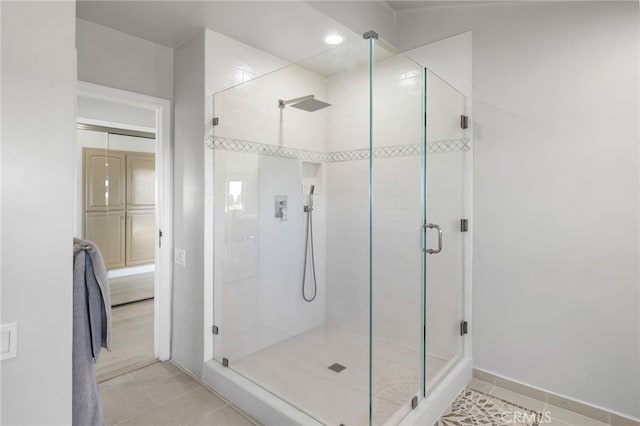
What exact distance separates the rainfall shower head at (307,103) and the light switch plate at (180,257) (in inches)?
51.7

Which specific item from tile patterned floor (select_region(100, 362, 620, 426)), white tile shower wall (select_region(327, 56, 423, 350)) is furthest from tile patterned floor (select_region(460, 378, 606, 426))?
white tile shower wall (select_region(327, 56, 423, 350))

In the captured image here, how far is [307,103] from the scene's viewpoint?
7.04ft

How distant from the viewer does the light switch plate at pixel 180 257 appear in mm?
2605

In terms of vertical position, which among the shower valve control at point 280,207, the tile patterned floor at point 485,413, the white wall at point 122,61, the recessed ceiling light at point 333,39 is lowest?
the tile patterned floor at point 485,413

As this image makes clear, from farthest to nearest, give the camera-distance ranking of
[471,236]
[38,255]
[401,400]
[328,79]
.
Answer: [471,236] → [328,79] → [401,400] → [38,255]

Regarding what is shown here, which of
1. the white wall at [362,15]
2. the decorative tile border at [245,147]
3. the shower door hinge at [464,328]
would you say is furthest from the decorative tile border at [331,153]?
the shower door hinge at [464,328]

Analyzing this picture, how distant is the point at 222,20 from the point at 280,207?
49.7 inches

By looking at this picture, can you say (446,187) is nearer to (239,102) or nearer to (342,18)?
(342,18)

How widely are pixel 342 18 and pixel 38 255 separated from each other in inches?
87.8

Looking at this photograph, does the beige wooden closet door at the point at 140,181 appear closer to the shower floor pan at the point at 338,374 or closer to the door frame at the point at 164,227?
the door frame at the point at 164,227

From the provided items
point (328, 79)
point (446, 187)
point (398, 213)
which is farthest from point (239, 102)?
point (446, 187)

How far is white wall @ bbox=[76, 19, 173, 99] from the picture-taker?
7.50ft

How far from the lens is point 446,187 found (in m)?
2.32

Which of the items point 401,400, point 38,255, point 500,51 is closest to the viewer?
point 38,255
